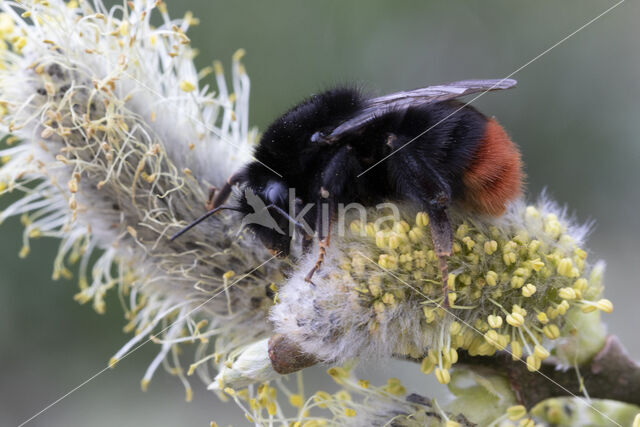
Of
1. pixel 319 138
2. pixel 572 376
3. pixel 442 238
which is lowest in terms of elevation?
pixel 572 376

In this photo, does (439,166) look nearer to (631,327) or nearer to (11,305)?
(631,327)

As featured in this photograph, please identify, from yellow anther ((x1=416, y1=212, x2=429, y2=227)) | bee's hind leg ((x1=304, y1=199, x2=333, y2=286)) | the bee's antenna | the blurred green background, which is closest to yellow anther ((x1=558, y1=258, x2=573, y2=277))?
yellow anther ((x1=416, y1=212, x2=429, y2=227))

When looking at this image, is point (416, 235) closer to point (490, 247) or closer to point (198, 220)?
point (490, 247)

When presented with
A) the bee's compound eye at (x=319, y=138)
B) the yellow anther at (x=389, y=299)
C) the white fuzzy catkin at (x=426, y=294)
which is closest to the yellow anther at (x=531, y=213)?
the white fuzzy catkin at (x=426, y=294)

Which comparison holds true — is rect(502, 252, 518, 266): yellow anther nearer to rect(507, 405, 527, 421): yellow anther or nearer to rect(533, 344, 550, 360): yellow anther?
rect(533, 344, 550, 360): yellow anther

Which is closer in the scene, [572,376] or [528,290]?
[528,290]

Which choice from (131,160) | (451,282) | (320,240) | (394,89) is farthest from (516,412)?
(394,89)

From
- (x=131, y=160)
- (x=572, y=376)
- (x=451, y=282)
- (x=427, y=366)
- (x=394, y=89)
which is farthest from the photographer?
(x=394, y=89)
